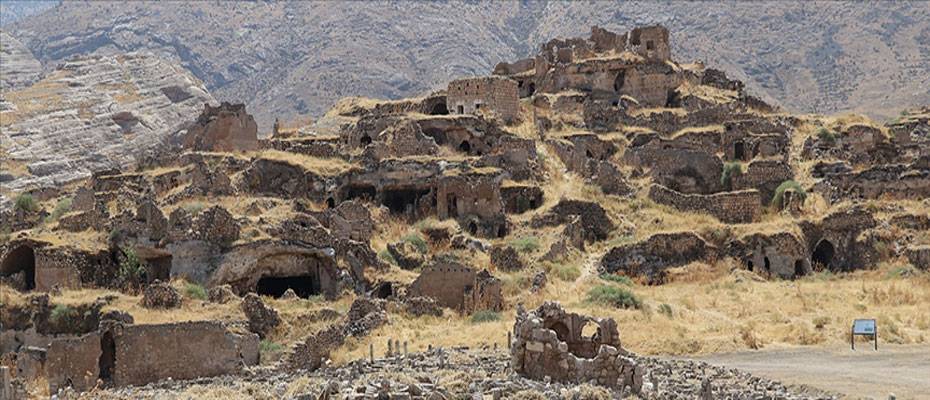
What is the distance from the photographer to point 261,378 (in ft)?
75.3

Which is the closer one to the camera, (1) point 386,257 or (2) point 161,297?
(2) point 161,297

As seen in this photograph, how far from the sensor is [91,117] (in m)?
75.4

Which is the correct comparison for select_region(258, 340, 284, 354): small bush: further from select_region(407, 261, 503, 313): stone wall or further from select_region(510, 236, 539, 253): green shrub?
select_region(510, 236, 539, 253): green shrub

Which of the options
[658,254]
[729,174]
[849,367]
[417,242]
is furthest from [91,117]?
[849,367]

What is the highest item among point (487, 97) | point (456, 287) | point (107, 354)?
point (487, 97)

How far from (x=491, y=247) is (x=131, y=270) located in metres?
10.4

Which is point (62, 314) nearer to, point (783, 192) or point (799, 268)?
point (799, 268)

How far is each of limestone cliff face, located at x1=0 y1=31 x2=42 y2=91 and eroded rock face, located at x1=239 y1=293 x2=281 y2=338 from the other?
7489 centimetres

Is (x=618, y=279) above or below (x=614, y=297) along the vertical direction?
above

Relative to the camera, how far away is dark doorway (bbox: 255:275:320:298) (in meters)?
36.2

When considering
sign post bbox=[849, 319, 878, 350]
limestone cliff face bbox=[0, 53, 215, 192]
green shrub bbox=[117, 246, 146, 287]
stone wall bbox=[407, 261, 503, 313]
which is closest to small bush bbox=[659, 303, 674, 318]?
stone wall bbox=[407, 261, 503, 313]

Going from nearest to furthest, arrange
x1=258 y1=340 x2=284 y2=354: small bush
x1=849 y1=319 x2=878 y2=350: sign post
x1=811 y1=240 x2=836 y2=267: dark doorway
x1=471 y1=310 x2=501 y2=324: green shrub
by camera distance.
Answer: x1=849 y1=319 x2=878 y2=350: sign post < x1=258 y1=340 x2=284 y2=354: small bush < x1=471 y1=310 x2=501 y2=324: green shrub < x1=811 y1=240 x2=836 y2=267: dark doorway

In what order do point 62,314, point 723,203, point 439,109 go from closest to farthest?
point 62,314
point 723,203
point 439,109

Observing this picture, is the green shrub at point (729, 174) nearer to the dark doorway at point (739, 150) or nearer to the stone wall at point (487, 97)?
the dark doorway at point (739, 150)
